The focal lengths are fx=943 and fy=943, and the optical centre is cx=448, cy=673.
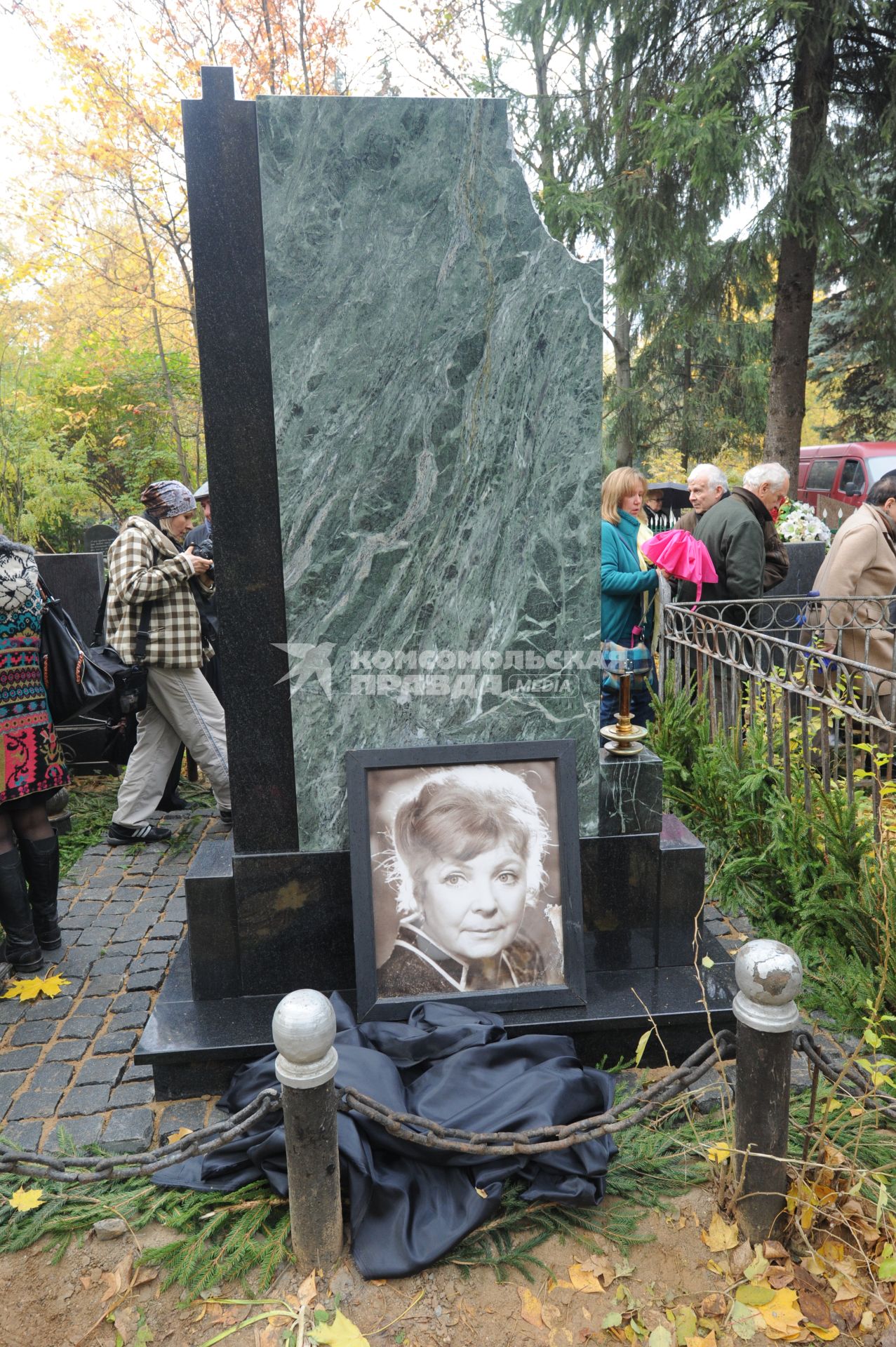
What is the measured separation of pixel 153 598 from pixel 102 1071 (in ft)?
8.30

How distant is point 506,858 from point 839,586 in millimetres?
3439

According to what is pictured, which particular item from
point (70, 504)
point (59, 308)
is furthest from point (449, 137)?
point (59, 308)

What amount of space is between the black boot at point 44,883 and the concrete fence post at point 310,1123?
2179mm

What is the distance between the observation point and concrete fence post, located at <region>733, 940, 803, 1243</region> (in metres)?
2.21

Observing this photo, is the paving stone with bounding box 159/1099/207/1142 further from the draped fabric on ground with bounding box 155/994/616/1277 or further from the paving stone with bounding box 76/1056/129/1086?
the paving stone with bounding box 76/1056/129/1086

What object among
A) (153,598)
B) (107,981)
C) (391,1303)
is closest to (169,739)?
(153,598)

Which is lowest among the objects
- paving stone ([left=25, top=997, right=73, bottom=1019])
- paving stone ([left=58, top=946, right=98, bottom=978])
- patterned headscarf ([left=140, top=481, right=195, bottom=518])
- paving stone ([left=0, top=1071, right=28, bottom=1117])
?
paving stone ([left=25, top=997, right=73, bottom=1019])

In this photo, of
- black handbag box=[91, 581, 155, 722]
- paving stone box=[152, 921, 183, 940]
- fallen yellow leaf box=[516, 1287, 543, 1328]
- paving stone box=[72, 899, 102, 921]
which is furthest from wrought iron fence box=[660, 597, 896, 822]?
paving stone box=[72, 899, 102, 921]

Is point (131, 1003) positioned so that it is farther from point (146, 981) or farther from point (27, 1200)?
point (27, 1200)

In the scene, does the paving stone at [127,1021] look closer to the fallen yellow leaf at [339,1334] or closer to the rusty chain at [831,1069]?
the fallen yellow leaf at [339,1334]

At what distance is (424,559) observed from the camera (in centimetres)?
325

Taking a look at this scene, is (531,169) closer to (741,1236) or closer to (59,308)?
(59,308)

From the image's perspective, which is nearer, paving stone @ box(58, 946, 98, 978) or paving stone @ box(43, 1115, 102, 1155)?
paving stone @ box(43, 1115, 102, 1155)

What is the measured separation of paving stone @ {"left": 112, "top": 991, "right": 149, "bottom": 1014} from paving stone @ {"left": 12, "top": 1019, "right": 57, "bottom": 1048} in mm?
228
